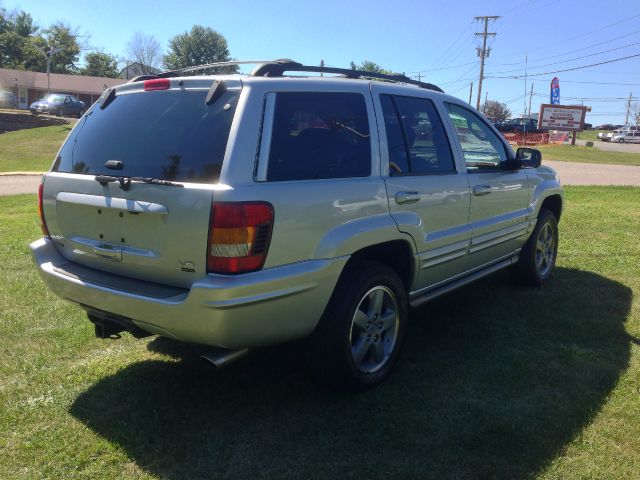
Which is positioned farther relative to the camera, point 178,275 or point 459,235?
point 459,235

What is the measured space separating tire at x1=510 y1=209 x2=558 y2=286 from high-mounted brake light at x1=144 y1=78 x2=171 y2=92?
3.79 meters

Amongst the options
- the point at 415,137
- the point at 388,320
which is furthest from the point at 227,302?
the point at 415,137

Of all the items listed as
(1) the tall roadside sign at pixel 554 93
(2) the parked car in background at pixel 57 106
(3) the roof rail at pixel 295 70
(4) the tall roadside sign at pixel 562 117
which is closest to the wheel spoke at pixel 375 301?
(3) the roof rail at pixel 295 70

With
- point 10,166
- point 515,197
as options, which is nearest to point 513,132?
point 10,166

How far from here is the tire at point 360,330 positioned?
3.32 metres

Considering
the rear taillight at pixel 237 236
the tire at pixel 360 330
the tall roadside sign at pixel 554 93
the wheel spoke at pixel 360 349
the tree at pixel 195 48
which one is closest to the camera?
the rear taillight at pixel 237 236

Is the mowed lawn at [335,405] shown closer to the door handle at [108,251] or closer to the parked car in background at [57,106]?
the door handle at [108,251]

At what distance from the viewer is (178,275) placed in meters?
2.98

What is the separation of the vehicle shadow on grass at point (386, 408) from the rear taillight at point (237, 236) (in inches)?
37.8

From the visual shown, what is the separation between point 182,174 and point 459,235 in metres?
2.23

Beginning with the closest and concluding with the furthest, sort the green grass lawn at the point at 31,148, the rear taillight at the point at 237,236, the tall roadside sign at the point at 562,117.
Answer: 1. the rear taillight at the point at 237,236
2. the green grass lawn at the point at 31,148
3. the tall roadside sign at the point at 562,117

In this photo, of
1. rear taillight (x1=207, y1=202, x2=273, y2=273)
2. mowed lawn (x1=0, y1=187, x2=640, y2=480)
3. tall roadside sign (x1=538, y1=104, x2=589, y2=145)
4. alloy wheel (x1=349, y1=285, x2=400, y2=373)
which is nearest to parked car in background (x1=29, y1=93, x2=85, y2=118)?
tall roadside sign (x1=538, y1=104, x2=589, y2=145)

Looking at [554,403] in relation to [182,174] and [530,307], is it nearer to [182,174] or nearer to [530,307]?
[530,307]

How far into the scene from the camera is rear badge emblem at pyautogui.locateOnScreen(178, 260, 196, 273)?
9.52 feet
